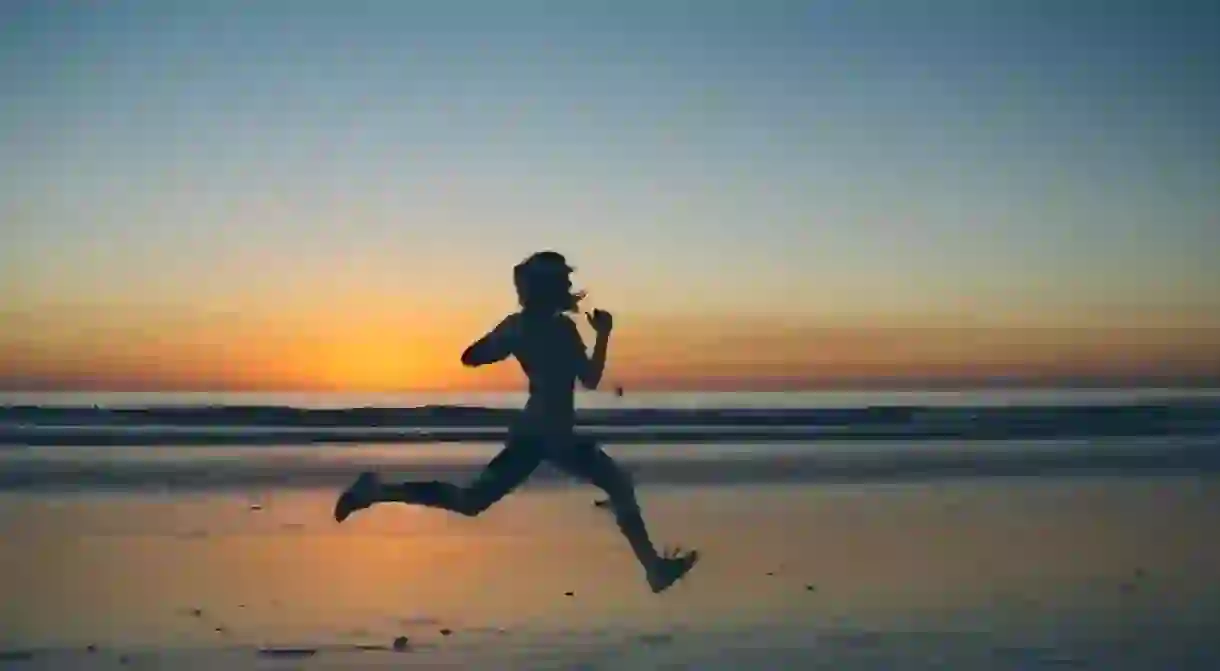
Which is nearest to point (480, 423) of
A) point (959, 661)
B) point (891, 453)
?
point (891, 453)

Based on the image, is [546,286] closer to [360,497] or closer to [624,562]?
[360,497]

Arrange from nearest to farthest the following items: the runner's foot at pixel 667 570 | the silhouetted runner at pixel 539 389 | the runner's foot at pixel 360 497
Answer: the silhouetted runner at pixel 539 389 → the runner's foot at pixel 360 497 → the runner's foot at pixel 667 570

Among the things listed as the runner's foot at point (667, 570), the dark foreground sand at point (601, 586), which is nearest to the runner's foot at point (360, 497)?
the dark foreground sand at point (601, 586)

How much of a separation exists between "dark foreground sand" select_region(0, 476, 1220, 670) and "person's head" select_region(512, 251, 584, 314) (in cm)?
160

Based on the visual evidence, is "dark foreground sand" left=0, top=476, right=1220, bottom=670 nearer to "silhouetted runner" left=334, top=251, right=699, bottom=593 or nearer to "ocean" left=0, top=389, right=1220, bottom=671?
"ocean" left=0, top=389, right=1220, bottom=671

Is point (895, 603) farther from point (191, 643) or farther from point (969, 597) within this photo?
point (191, 643)

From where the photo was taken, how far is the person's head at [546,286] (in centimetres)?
582

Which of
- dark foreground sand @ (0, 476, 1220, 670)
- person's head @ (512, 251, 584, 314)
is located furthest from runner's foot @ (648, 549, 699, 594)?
person's head @ (512, 251, 584, 314)

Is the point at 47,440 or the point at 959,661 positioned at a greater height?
the point at 47,440

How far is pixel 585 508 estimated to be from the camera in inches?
398

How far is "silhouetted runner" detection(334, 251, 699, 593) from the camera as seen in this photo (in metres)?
5.75

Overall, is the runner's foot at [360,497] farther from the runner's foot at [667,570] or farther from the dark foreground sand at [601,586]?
the runner's foot at [667,570]

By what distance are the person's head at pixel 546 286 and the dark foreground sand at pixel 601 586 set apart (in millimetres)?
1597

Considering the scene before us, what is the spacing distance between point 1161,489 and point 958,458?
9.51ft
